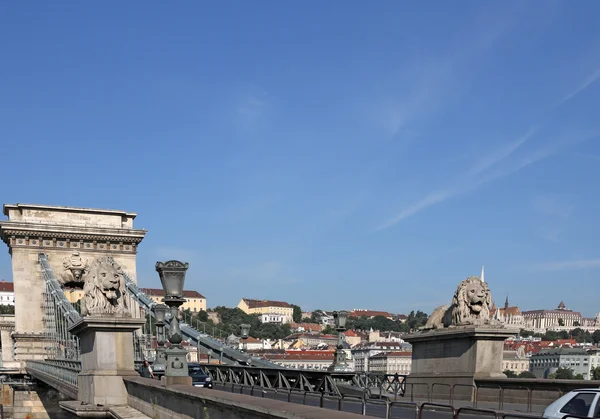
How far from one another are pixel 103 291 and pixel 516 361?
179 meters

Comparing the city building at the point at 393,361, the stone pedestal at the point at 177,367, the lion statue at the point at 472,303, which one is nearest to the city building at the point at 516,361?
the city building at the point at 393,361

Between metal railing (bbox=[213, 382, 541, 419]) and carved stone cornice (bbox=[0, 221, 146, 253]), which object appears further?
carved stone cornice (bbox=[0, 221, 146, 253])

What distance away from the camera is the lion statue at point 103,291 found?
15289mm

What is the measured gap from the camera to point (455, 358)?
15203 millimetres

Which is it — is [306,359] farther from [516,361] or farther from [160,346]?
[516,361]

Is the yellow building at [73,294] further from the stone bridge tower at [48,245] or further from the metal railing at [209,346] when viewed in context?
the metal railing at [209,346]

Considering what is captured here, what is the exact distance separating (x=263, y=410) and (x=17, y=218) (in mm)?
32293

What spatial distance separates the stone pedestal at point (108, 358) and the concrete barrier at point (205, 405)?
1.06ft

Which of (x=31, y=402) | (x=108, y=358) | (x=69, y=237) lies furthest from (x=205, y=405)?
(x=69, y=237)

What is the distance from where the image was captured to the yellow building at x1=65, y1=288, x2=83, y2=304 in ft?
129

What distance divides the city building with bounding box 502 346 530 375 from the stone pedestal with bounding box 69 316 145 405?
16772 centimetres

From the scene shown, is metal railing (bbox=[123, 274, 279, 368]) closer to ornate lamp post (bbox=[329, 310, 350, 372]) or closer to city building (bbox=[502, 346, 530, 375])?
ornate lamp post (bbox=[329, 310, 350, 372])

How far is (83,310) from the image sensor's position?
51.9ft

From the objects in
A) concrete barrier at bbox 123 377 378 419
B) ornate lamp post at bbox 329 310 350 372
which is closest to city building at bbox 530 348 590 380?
ornate lamp post at bbox 329 310 350 372
